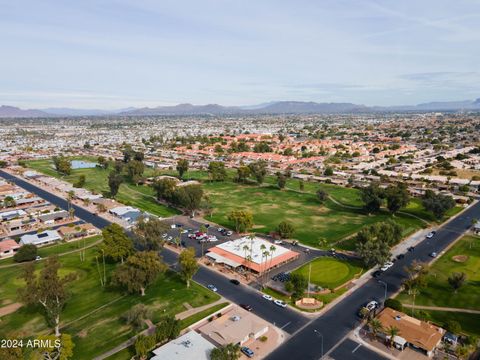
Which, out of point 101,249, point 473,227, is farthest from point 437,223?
point 101,249

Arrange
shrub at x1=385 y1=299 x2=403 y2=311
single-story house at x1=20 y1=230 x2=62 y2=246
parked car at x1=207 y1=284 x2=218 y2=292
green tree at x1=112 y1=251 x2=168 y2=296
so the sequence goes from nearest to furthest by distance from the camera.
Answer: shrub at x1=385 y1=299 x2=403 y2=311
green tree at x1=112 y1=251 x2=168 y2=296
parked car at x1=207 y1=284 x2=218 y2=292
single-story house at x1=20 y1=230 x2=62 y2=246

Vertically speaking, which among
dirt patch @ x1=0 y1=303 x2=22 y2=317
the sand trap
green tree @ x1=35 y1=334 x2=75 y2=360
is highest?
green tree @ x1=35 y1=334 x2=75 y2=360

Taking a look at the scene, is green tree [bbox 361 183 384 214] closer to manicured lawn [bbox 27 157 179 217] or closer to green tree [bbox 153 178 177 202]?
manicured lawn [bbox 27 157 179 217]

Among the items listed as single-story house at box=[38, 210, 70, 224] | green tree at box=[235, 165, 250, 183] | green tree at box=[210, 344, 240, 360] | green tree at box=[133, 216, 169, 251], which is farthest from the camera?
green tree at box=[235, 165, 250, 183]

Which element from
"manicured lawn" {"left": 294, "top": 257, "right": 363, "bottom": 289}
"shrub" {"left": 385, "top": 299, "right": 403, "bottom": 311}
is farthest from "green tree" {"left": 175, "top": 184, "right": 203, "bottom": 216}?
"shrub" {"left": 385, "top": 299, "right": 403, "bottom": 311}

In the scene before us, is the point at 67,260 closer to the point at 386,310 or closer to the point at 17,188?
the point at 386,310

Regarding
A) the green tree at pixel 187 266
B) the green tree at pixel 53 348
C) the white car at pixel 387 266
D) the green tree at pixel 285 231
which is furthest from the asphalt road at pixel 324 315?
the green tree at pixel 53 348

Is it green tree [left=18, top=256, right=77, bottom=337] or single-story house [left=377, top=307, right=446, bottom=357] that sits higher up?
green tree [left=18, top=256, right=77, bottom=337]
